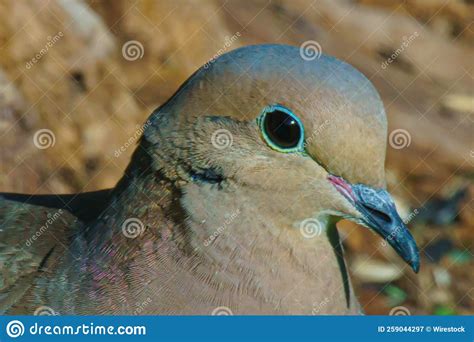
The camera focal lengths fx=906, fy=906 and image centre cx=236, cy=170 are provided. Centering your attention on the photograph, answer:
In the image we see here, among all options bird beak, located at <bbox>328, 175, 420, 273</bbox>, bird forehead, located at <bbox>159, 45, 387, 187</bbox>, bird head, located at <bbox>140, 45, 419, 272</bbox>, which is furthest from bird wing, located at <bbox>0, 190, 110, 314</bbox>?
bird beak, located at <bbox>328, 175, 420, 273</bbox>

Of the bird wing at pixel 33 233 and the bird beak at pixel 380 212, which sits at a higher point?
the bird beak at pixel 380 212

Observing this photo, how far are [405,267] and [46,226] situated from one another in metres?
2.60

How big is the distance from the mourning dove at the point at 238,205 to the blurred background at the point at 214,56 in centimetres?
174

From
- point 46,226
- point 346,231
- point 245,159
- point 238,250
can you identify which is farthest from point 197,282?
point 346,231

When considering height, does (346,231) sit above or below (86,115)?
above

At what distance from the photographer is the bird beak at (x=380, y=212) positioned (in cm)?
320

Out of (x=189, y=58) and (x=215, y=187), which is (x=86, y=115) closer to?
(x=189, y=58)

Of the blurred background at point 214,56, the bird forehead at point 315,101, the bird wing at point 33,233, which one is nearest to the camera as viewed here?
the bird forehead at point 315,101

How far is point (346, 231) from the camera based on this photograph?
18.1ft

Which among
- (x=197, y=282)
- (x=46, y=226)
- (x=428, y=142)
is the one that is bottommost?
(x=46, y=226)

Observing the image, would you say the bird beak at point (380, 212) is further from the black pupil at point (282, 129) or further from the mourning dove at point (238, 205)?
the black pupil at point (282, 129)

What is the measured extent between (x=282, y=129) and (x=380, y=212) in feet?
1.49

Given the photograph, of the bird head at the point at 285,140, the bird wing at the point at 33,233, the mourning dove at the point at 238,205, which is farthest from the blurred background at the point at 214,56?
the bird head at the point at 285,140

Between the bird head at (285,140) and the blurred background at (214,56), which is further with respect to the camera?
the blurred background at (214,56)
